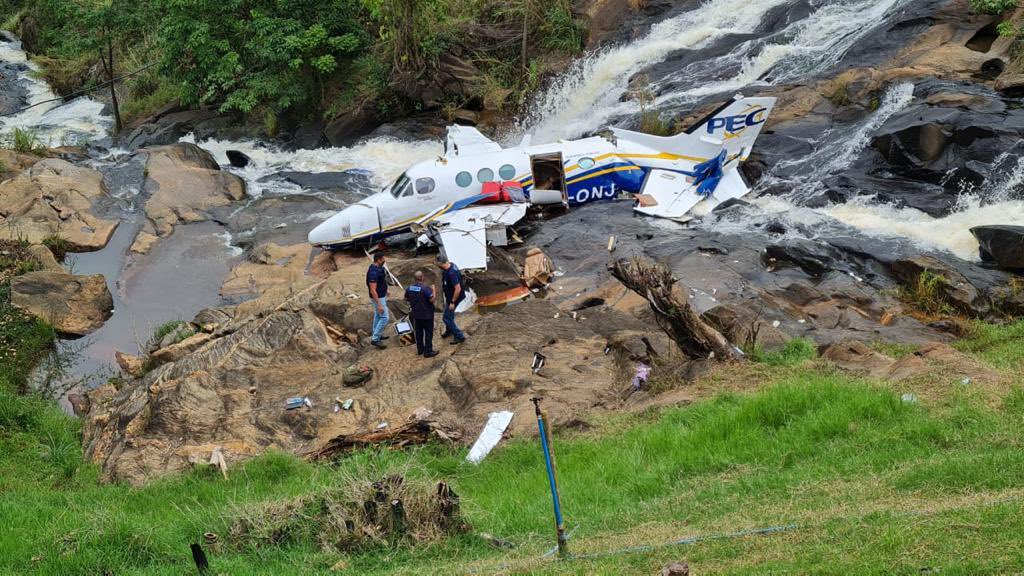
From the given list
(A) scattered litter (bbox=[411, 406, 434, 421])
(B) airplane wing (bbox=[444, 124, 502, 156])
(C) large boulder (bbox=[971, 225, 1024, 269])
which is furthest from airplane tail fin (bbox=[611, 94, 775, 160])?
(A) scattered litter (bbox=[411, 406, 434, 421])

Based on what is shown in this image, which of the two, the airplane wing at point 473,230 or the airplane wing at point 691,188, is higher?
the airplane wing at point 473,230

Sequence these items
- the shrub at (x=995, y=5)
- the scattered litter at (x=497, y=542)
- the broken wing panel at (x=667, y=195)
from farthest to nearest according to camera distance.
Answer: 1. the shrub at (x=995, y=5)
2. the broken wing panel at (x=667, y=195)
3. the scattered litter at (x=497, y=542)

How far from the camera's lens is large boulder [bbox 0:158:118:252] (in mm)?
22219

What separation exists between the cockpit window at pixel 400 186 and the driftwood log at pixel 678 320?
8.10m

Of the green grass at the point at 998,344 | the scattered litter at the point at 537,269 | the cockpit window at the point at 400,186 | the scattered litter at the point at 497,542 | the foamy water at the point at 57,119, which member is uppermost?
the scattered litter at the point at 497,542

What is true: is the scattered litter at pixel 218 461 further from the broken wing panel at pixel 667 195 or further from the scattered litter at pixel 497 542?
the broken wing panel at pixel 667 195

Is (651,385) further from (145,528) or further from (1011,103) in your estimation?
(1011,103)

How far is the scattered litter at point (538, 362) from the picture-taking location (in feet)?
45.0

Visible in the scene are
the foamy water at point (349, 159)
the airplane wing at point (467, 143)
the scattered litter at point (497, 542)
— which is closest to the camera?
the scattered litter at point (497, 542)

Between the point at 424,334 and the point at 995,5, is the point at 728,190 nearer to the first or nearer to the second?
the point at 995,5

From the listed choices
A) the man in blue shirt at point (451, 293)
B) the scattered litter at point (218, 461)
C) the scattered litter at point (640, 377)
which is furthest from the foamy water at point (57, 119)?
the scattered litter at point (640, 377)

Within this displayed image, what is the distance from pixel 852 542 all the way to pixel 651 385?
5914 mm

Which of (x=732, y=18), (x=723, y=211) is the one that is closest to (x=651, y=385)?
(x=723, y=211)

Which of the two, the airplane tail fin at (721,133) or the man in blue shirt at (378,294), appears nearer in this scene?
the man in blue shirt at (378,294)
